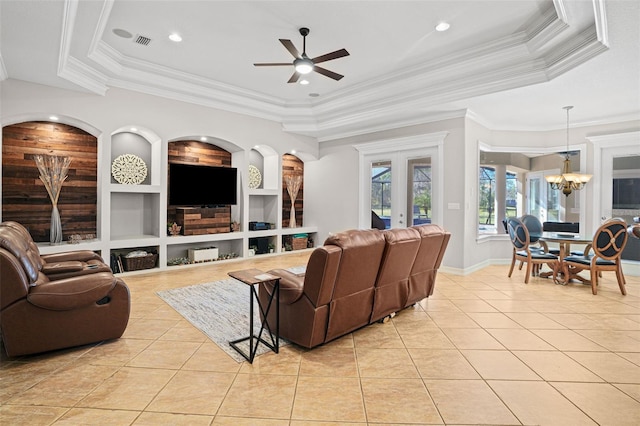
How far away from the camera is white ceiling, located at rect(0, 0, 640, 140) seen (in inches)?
138

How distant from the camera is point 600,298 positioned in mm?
4445

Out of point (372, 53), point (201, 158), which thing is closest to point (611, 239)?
point (372, 53)

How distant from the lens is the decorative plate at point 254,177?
7.65m

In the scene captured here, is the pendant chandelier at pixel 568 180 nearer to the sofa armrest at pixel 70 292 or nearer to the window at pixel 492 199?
the window at pixel 492 199

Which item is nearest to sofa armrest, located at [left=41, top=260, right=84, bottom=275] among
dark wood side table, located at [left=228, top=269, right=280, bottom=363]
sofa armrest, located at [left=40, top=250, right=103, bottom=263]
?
sofa armrest, located at [left=40, top=250, right=103, bottom=263]

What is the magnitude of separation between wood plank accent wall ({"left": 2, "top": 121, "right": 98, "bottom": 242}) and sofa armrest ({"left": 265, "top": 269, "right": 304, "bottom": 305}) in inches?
170

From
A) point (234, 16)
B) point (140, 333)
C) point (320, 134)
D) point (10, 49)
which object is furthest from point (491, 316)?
point (10, 49)

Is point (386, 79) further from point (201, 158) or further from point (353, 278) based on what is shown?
point (353, 278)

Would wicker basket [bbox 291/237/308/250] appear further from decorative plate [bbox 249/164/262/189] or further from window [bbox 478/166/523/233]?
window [bbox 478/166/523/233]

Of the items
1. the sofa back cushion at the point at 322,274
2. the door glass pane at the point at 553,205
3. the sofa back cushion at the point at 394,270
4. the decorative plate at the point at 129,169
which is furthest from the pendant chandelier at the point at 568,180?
the decorative plate at the point at 129,169

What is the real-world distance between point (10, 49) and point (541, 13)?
5836 millimetres

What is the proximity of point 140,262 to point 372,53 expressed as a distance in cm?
497

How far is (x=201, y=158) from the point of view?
271 inches

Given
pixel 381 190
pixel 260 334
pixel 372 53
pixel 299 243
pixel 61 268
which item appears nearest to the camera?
pixel 260 334
